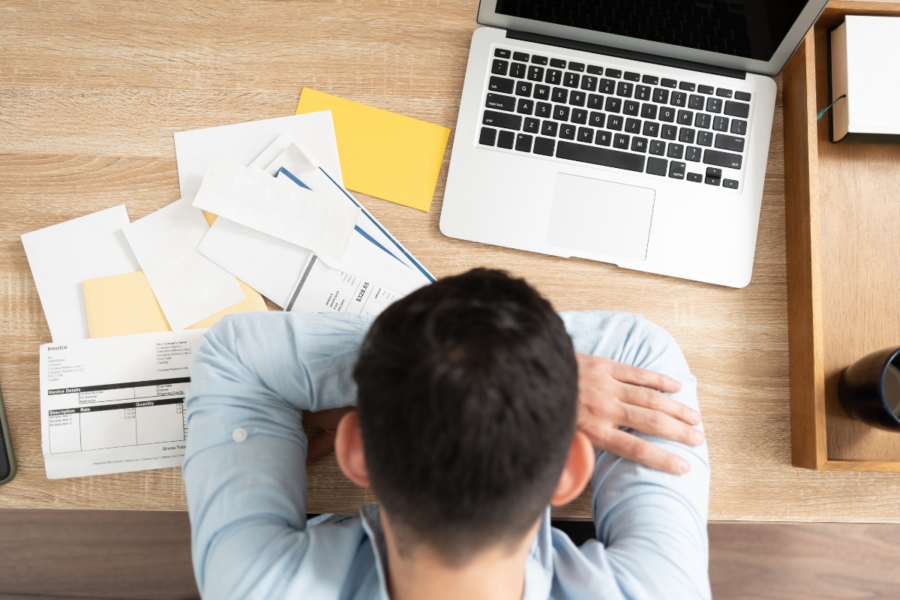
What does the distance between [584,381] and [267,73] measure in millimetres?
541

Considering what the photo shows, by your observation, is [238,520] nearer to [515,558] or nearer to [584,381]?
[515,558]

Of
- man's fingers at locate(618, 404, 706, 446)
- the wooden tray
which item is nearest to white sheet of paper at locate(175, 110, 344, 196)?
man's fingers at locate(618, 404, 706, 446)

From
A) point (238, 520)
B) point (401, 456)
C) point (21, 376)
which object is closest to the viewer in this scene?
point (401, 456)

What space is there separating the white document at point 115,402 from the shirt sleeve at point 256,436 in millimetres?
58

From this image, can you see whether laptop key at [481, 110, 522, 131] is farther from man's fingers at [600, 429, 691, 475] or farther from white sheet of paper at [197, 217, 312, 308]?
man's fingers at [600, 429, 691, 475]

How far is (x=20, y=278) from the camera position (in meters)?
0.67

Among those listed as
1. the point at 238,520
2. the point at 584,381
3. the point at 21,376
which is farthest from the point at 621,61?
the point at 21,376

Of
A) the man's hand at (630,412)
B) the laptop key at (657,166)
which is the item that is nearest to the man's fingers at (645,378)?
the man's hand at (630,412)

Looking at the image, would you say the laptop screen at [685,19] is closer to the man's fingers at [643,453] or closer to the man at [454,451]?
the man at [454,451]

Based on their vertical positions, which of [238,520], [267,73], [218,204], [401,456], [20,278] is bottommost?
[238,520]

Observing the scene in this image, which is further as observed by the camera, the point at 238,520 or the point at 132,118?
the point at 132,118

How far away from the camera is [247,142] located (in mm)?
698

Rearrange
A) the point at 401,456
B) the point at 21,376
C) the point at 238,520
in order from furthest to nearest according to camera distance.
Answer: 1. the point at 21,376
2. the point at 238,520
3. the point at 401,456

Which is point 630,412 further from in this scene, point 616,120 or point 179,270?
point 179,270
